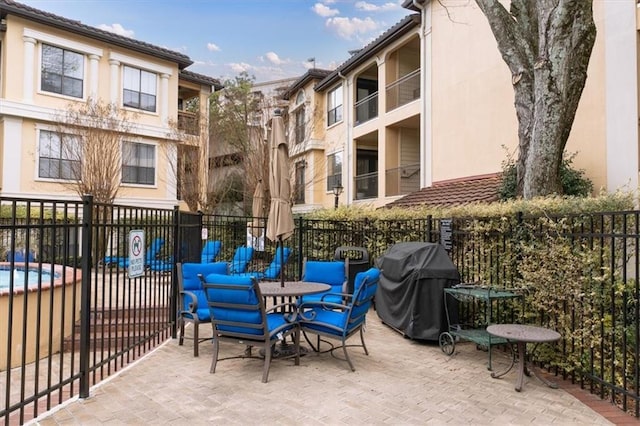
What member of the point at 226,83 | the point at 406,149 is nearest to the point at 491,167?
the point at 406,149

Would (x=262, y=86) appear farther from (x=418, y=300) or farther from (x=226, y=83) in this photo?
(x=418, y=300)

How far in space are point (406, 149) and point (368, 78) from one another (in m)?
4.89

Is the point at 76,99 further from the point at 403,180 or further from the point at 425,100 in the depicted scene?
the point at 425,100

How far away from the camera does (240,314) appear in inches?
193

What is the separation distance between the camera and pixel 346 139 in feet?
65.3

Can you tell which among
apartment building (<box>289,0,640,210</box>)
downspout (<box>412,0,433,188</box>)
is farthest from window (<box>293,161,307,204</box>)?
downspout (<box>412,0,433,188</box>)

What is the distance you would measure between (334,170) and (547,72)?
14.1 meters

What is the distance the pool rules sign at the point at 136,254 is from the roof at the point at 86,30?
611 inches

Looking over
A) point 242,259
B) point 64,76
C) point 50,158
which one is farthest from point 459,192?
point 64,76

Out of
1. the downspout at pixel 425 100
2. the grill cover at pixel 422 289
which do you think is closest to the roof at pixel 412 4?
the downspout at pixel 425 100

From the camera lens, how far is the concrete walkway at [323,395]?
3.89m

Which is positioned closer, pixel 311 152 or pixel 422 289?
pixel 422 289

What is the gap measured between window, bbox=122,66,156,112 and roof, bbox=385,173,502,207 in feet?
44.2

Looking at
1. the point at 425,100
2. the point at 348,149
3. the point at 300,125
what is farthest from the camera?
the point at 300,125
